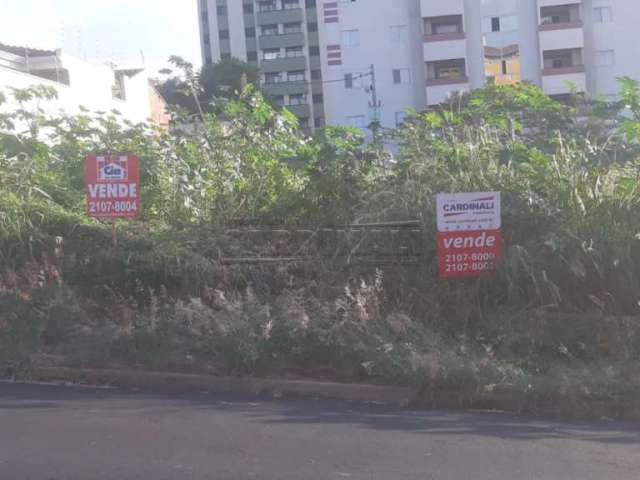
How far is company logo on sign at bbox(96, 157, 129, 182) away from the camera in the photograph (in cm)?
1142

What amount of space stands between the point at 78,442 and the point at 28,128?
34.0ft

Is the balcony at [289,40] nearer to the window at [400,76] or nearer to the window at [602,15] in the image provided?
the window at [400,76]

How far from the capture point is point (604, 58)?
163 ft

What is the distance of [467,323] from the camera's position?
34.3 ft

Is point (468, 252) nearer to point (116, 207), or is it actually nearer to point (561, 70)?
point (116, 207)

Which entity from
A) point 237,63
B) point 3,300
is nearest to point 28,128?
Answer: point 3,300

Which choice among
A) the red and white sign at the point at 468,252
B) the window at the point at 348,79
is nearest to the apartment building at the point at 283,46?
the window at the point at 348,79

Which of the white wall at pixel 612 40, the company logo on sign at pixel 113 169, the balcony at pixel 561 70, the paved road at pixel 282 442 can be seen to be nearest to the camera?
the paved road at pixel 282 442

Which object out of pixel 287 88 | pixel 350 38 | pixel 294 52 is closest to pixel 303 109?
pixel 287 88

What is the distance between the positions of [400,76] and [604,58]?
37.5 feet

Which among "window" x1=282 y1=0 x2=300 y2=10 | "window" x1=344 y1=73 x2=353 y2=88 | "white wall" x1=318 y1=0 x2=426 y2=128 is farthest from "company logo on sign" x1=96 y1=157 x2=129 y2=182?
"window" x1=282 y1=0 x2=300 y2=10

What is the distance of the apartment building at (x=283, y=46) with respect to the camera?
7938cm

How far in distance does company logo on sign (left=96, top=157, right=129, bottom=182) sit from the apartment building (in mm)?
66641

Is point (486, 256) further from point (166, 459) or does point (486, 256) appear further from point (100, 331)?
point (166, 459)
